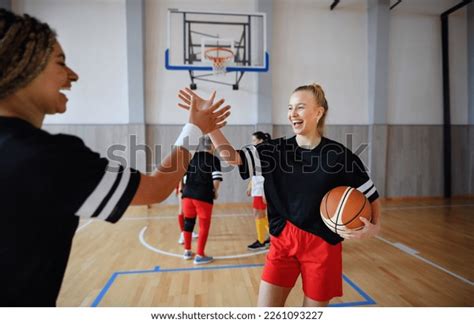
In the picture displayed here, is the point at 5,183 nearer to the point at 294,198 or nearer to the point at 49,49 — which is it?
the point at 49,49

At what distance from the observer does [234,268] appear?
3600 millimetres

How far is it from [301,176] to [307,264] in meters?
0.48

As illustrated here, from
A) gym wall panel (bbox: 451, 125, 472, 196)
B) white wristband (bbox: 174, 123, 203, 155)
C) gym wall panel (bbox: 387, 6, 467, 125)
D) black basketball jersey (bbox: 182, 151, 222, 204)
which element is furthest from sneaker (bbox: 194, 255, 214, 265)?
gym wall panel (bbox: 451, 125, 472, 196)

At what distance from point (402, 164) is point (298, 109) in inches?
296

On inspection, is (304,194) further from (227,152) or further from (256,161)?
(227,152)

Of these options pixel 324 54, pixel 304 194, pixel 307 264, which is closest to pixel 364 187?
pixel 304 194

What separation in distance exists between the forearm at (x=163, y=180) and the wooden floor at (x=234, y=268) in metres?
2.02

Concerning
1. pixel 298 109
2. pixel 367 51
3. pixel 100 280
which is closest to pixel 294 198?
pixel 298 109

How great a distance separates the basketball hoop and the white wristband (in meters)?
5.02

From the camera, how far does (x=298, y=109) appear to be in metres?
1.83

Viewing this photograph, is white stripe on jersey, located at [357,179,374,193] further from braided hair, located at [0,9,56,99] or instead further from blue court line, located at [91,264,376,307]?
braided hair, located at [0,9,56,99]

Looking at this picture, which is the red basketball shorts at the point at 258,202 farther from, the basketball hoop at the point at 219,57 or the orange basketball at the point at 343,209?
the basketball hoop at the point at 219,57

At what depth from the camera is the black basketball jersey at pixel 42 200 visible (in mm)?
754

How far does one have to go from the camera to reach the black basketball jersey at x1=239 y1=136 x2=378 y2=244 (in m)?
1.75
